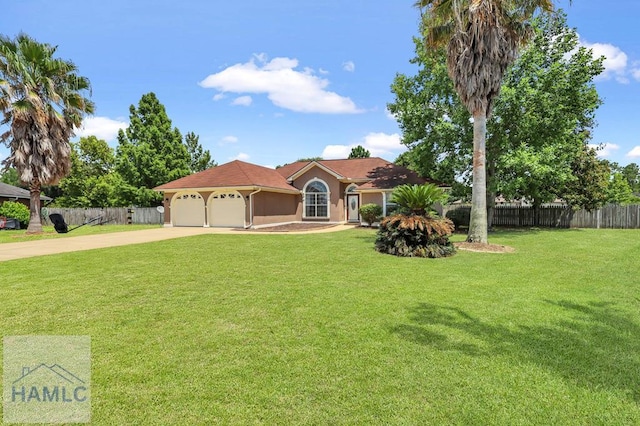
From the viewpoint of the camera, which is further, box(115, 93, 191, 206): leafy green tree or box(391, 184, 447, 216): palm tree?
box(115, 93, 191, 206): leafy green tree

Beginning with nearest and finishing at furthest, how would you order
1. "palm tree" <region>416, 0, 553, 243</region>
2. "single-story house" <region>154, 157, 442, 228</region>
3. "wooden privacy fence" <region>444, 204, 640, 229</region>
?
"palm tree" <region>416, 0, 553, 243</region> < "wooden privacy fence" <region>444, 204, 640, 229</region> < "single-story house" <region>154, 157, 442, 228</region>

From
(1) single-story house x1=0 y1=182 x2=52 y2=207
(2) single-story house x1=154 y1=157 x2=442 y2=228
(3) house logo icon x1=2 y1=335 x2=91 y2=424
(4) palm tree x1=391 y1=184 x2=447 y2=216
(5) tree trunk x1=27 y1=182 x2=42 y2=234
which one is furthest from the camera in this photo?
(1) single-story house x1=0 y1=182 x2=52 y2=207

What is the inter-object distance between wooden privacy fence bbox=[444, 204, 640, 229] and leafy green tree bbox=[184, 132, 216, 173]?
93.8ft

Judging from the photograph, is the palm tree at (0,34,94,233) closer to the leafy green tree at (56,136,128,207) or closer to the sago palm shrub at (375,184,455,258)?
the leafy green tree at (56,136,128,207)

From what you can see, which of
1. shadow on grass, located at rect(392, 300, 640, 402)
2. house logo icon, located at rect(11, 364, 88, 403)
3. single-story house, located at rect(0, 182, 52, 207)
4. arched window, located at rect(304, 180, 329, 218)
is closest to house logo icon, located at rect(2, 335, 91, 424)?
house logo icon, located at rect(11, 364, 88, 403)

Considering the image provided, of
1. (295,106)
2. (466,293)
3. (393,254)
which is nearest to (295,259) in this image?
(393,254)

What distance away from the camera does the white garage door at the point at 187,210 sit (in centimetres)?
2362

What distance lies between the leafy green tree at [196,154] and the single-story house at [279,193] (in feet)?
49.5

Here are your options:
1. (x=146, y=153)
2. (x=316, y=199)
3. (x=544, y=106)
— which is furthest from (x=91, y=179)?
(x=544, y=106)

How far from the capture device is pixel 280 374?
10.6ft

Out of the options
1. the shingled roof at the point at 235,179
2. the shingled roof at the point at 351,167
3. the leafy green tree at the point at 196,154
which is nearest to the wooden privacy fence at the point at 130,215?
the shingled roof at the point at 235,179

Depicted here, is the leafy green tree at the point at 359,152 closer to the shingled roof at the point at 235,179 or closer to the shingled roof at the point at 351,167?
the shingled roof at the point at 351,167

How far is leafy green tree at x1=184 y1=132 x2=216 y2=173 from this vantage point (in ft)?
129

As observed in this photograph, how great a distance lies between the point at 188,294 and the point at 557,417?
5.49 m
